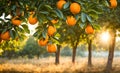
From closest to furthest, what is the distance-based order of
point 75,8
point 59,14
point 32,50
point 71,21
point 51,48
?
point 75,8 < point 71,21 < point 59,14 < point 51,48 < point 32,50

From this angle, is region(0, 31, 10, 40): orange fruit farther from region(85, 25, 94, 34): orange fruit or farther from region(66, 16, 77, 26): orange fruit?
region(85, 25, 94, 34): orange fruit

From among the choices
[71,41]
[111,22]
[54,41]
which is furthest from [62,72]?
[54,41]

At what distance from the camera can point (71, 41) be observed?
1471 inches

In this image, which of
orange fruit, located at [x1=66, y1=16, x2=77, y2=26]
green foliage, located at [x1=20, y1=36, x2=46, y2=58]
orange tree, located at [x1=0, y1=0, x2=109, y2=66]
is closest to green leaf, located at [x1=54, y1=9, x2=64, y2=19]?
orange tree, located at [x1=0, y1=0, x2=109, y2=66]

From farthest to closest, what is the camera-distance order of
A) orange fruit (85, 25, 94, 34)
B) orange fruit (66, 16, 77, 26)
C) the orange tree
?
orange fruit (85, 25, 94, 34) < the orange tree < orange fruit (66, 16, 77, 26)

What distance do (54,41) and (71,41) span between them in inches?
1282

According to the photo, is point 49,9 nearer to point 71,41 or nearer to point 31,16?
point 31,16

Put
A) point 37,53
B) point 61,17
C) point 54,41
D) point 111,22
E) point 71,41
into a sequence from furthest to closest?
1. point 37,53
2. point 71,41
3. point 111,22
4. point 54,41
5. point 61,17

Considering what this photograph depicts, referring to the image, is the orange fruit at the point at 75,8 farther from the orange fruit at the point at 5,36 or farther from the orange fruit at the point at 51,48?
the orange fruit at the point at 5,36

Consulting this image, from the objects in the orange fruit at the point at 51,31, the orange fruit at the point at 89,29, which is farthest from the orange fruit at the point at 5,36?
the orange fruit at the point at 89,29

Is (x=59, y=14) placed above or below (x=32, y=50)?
above

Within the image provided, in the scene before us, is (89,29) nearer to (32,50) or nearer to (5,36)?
(5,36)

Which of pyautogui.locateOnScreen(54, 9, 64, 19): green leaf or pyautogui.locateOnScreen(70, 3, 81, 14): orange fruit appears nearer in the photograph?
pyautogui.locateOnScreen(70, 3, 81, 14): orange fruit

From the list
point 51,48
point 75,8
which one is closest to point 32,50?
point 51,48
